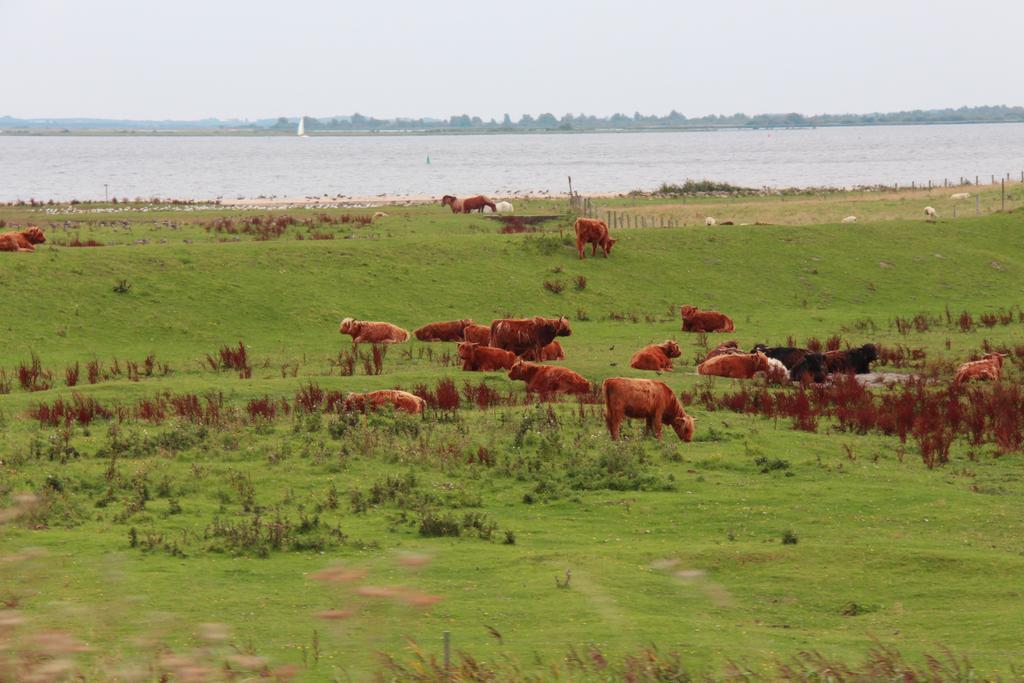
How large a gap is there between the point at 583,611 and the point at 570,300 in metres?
25.9

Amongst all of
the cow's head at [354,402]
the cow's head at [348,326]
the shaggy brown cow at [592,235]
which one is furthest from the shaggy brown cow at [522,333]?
the shaggy brown cow at [592,235]

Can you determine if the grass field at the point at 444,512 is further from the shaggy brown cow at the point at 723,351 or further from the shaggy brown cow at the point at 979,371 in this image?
the shaggy brown cow at the point at 723,351

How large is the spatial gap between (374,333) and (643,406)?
12398 millimetres

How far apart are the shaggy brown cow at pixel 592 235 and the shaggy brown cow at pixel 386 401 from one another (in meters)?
19.8

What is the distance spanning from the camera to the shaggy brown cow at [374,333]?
29.0 m

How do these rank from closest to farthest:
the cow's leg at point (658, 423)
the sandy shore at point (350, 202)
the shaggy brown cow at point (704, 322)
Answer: the cow's leg at point (658, 423)
the shaggy brown cow at point (704, 322)
the sandy shore at point (350, 202)

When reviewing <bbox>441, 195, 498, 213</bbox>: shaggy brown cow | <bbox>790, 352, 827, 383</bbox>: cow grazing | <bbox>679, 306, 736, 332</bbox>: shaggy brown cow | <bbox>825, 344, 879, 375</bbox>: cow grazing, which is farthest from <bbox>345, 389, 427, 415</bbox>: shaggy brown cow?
<bbox>441, 195, 498, 213</bbox>: shaggy brown cow

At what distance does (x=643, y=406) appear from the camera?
17.8 metres

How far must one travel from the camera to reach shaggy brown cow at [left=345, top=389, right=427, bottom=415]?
764 inches

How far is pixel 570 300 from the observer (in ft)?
117

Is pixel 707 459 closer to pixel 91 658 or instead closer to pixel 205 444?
pixel 205 444

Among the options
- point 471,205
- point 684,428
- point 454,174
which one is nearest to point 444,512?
point 684,428

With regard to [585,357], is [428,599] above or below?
above

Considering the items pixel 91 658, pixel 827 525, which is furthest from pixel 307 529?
pixel 827 525
